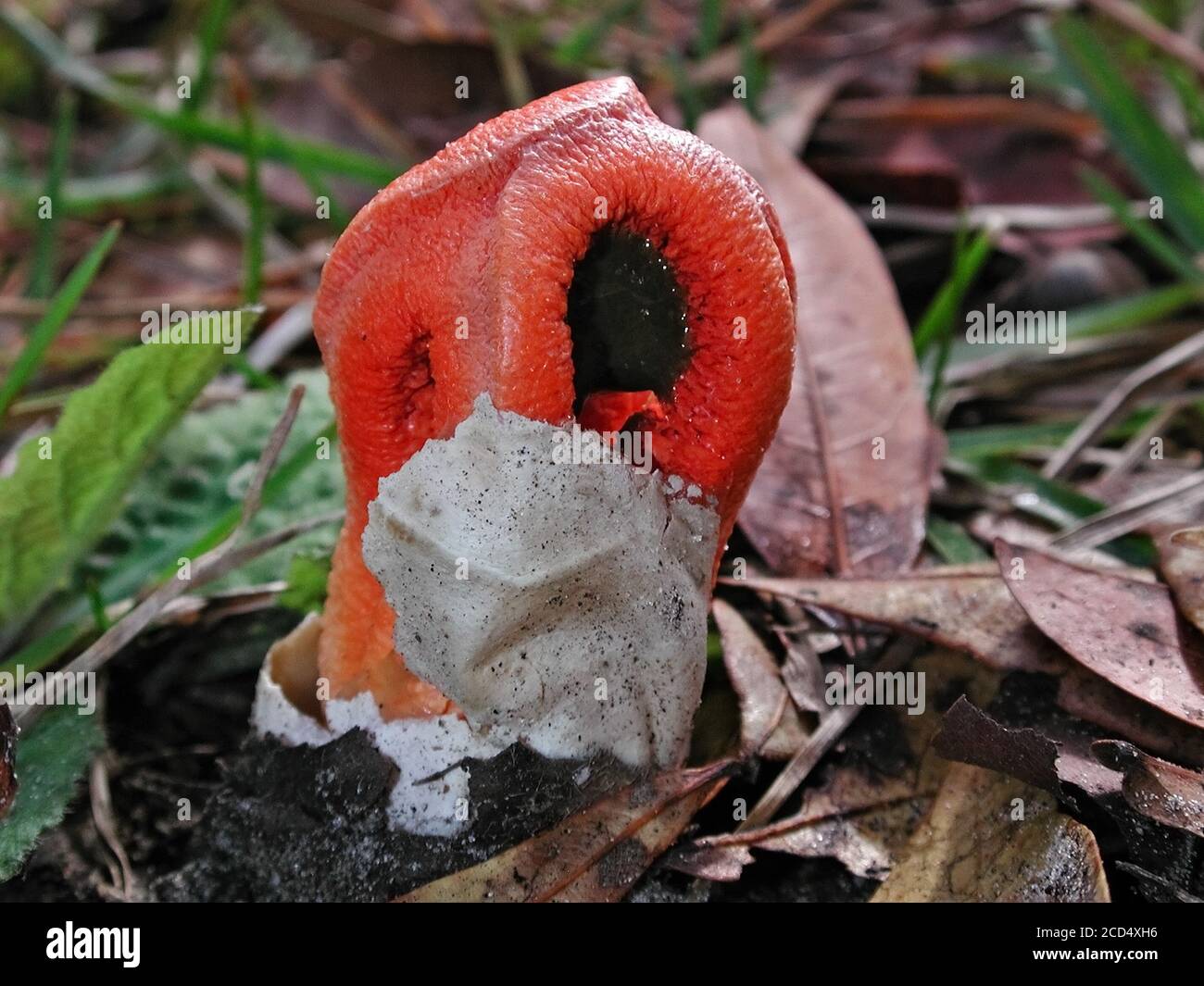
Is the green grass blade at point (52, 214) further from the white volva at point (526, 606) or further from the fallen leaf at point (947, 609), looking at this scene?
the fallen leaf at point (947, 609)

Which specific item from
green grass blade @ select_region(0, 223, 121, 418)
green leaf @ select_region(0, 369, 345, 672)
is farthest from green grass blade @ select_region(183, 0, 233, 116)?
green leaf @ select_region(0, 369, 345, 672)

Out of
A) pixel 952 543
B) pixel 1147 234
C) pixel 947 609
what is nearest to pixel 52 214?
pixel 952 543

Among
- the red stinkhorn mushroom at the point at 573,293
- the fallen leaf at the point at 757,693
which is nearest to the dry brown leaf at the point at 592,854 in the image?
the fallen leaf at the point at 757,693

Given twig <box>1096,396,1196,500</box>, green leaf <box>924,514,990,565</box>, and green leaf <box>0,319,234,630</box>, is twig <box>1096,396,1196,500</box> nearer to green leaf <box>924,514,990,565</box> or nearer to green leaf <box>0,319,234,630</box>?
green leaf <box>924,514,990,565</box>

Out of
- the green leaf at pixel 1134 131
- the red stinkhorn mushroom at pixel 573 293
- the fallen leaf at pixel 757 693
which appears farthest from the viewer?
the green leaf at pixel 1134 131
